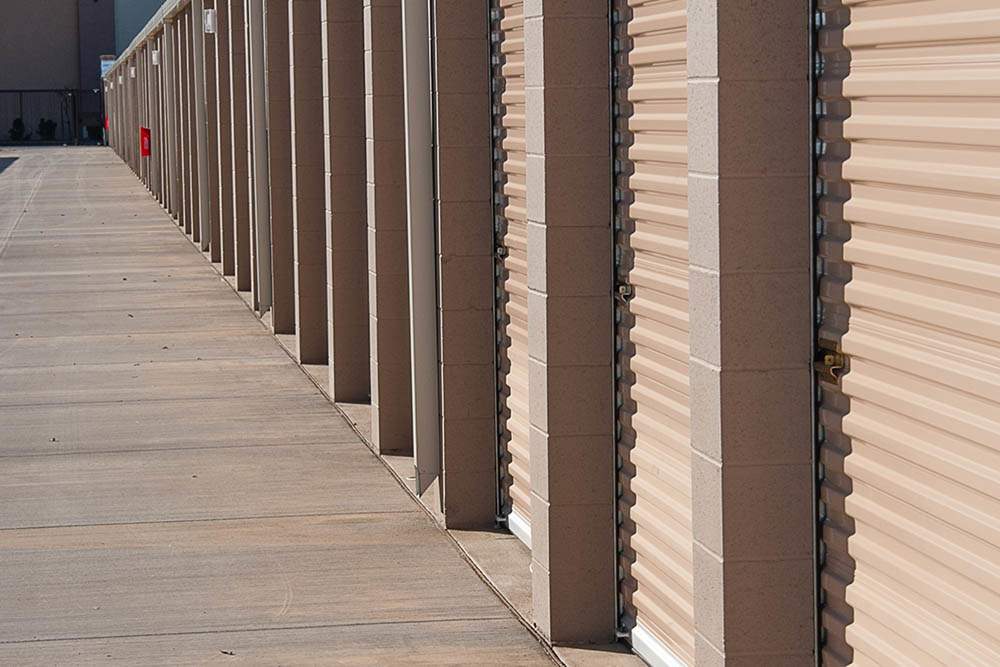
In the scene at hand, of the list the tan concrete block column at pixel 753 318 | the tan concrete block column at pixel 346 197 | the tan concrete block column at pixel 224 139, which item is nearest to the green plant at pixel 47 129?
the tan concrete block column at pixel 224 139

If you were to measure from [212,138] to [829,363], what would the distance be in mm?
20628

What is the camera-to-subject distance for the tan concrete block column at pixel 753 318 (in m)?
4.64

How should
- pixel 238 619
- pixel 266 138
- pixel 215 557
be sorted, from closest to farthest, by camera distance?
pixel 238 619, pixel 215 557, pixel 266 138

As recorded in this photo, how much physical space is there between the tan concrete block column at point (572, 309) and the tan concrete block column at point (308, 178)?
7667mm

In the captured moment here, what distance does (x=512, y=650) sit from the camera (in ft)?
21.5

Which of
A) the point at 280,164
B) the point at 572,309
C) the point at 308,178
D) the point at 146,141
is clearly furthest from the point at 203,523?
the point at 146,141

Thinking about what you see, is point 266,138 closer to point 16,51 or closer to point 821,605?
point 821,605

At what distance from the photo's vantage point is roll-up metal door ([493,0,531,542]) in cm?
794

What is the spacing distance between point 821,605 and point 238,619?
2912 millimetres

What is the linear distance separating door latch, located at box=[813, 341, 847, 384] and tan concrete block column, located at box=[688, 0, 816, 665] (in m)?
0.05

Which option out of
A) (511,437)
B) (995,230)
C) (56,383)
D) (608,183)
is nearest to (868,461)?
(995,230)

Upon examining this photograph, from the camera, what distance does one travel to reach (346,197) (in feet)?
40.3

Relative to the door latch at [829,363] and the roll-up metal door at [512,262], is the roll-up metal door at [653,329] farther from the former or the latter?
the roll-up metal door at [512,262]

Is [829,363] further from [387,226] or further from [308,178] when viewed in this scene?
A: [308,178]
